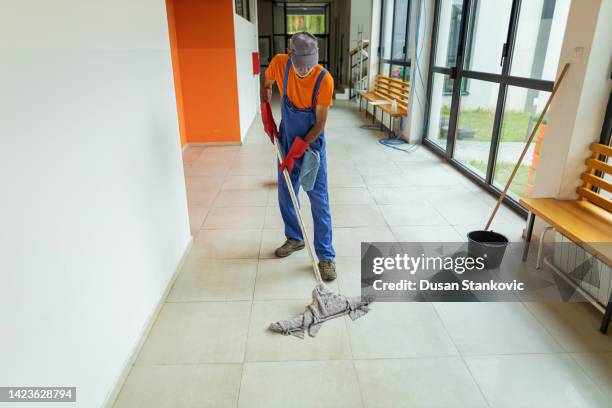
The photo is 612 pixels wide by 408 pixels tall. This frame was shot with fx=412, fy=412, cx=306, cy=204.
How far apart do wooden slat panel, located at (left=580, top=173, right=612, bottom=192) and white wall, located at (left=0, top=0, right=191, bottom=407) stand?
2466mm

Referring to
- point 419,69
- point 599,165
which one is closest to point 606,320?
point 599,165

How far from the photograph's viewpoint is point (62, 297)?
1.30 meters

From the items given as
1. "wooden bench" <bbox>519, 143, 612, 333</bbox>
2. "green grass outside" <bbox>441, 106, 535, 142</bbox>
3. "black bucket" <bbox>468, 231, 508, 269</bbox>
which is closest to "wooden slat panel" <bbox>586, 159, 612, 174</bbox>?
"wooden bench" <bbox>519, 143, 612, 333</bbox>

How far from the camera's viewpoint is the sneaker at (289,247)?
2.72 meters

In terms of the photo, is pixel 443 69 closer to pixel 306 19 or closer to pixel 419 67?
pixel 419 67

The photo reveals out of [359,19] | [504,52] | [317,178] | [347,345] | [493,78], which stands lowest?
[347,345]

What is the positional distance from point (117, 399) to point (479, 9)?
451 cm

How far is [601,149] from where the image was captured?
239 centimetres

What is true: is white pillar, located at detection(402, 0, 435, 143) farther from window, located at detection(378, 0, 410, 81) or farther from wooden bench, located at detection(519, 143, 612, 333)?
wooden bench, located at detection(519, 143, 612, 333)

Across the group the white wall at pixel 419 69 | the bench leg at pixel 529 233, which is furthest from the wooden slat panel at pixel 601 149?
the white wall at pixel 419 69

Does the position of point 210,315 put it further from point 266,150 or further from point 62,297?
point 266,150

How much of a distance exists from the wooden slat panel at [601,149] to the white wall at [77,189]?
2516 millimetres

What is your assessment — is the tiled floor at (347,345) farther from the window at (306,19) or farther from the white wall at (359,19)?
the window at (306,19)

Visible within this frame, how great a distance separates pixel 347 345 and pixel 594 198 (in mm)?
1704
